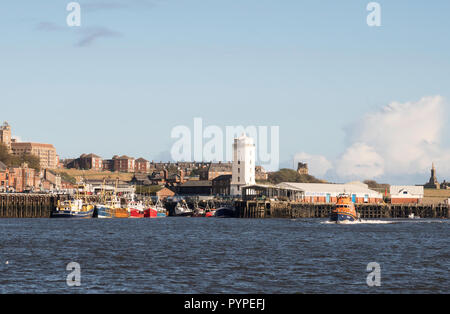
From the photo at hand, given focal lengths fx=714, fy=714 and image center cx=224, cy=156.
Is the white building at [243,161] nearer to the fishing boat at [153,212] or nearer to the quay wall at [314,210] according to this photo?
the quay wall at [314,210]

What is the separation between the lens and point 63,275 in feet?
132

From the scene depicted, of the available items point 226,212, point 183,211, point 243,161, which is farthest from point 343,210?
point 243,161

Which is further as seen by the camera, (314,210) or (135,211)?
(314,210)

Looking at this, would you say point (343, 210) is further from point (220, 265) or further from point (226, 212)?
point (220, 265)

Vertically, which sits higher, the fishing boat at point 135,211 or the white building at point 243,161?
the white building at point 243,161

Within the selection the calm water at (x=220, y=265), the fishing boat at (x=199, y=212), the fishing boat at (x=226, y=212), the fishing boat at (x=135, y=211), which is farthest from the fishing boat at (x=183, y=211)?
the calm water at (x=220, y=265)

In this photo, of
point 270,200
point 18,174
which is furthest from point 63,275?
point 18,174

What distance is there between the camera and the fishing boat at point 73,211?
13500 cm

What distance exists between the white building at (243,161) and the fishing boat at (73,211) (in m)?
61.1

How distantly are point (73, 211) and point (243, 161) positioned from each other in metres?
68.6

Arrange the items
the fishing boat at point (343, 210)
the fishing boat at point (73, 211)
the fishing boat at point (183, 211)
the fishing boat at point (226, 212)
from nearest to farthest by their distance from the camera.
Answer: the fishing boat at point (343, 210) → the fishing boat at point (73, 211) → the fishing boat at point (226, 212) → the fishing boat at point (183, 211)

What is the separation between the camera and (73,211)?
445ft
